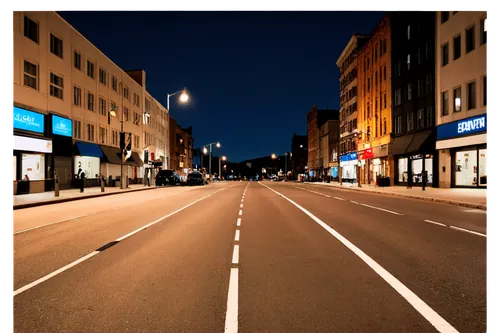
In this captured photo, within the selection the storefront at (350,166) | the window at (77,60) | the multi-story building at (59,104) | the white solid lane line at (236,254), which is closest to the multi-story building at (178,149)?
the storefront at (350,166)

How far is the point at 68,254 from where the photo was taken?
8.25 meters

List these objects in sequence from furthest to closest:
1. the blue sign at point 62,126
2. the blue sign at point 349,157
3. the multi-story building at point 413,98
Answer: the blue sign at point 349,157 → the multi-story building at point 413,98 → the blue sign at point 62,126

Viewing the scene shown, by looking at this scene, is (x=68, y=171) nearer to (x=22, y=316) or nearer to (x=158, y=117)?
(x=22, y=316)

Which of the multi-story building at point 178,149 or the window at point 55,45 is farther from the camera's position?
the multi-story building at point 178,149

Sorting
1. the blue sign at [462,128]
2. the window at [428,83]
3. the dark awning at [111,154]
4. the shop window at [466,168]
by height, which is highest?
the window at [428,83]

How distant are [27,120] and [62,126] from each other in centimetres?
595

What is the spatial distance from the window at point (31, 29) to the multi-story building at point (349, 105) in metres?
48.1

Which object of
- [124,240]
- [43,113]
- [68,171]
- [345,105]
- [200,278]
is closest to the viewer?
[200,278]

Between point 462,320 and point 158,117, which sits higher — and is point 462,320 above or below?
below

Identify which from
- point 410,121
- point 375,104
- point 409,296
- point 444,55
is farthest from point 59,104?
point 375,104

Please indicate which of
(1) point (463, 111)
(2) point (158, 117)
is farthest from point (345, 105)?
(1) point (463, 111)

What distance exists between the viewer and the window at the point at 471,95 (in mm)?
31859

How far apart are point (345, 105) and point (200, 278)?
75455 millimetres

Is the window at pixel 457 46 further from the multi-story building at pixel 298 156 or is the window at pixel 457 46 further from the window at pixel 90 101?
the multi-story building at pixel 298 156
